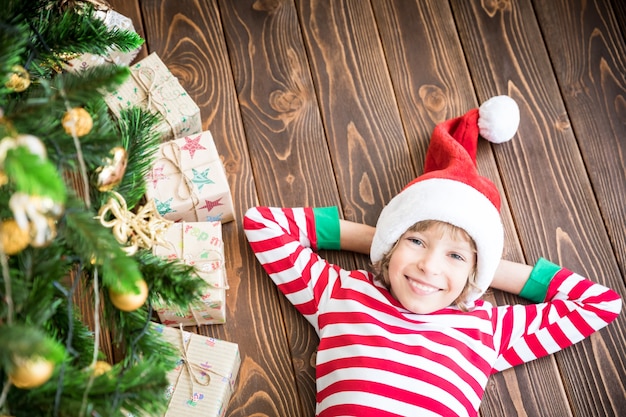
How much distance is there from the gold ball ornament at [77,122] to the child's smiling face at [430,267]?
0.71 meters

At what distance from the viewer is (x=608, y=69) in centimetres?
154

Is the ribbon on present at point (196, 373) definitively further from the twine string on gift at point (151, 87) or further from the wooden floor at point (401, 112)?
the twine string on gift at point (151, 87)

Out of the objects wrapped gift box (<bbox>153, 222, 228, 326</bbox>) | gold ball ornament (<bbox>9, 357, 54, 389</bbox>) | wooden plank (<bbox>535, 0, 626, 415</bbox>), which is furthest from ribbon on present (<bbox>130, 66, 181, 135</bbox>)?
wooden plank (<bbox>535, 0, 626, 415</bbox>)

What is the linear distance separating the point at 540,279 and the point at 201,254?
767mm

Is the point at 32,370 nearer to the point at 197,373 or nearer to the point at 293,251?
the point at 197,373

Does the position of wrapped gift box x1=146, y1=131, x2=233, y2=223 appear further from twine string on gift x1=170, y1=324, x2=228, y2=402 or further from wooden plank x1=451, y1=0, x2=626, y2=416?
wooden plank x1=451, y1=0, x2=626, y2=416

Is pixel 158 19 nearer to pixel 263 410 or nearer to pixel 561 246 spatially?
pixel 263 410

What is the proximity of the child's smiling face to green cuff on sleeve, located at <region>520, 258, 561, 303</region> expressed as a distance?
0.24m

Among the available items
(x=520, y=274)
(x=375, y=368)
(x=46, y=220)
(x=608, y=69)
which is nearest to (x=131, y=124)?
(x=46, y=220)

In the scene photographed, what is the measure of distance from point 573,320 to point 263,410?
71 centimetres

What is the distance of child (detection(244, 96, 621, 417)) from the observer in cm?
116

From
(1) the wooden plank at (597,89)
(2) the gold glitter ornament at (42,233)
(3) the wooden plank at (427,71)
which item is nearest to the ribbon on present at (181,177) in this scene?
(3) the wooden plank at (427,71)

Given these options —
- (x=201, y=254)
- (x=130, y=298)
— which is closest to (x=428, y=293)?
(x=201, y=254)

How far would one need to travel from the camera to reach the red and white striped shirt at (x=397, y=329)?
3.84 feet
